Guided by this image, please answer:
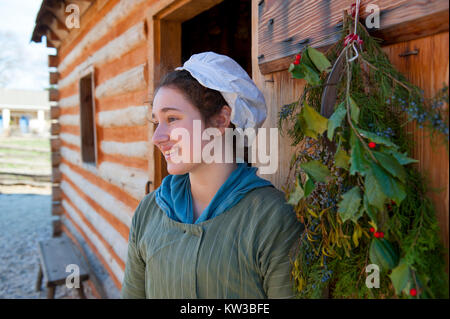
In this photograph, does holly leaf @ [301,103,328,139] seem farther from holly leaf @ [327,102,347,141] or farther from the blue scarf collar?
the blue scarf collar

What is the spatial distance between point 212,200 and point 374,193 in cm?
75

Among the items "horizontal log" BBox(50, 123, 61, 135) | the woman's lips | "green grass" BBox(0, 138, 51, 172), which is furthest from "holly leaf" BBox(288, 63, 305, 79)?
"green grass" BBox(0, 138, 51, 172)

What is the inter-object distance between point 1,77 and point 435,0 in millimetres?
47735

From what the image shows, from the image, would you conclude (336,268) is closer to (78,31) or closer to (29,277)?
(78,31)

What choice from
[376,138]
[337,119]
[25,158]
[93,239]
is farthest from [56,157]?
[25,158]

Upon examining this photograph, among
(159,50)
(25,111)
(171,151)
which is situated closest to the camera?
(171,151)

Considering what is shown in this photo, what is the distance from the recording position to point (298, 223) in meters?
1.40

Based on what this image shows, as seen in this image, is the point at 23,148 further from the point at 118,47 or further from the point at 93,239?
the point at 118,47

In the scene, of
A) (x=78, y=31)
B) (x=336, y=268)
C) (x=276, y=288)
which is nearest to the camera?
(x=336, y=268)

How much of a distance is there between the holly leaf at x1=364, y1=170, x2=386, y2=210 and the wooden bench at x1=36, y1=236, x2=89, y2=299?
4.44 m

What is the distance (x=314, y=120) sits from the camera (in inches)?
44.6

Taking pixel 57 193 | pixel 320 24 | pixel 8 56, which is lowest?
pixel 57 193

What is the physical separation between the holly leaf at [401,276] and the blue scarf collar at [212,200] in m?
0.67
